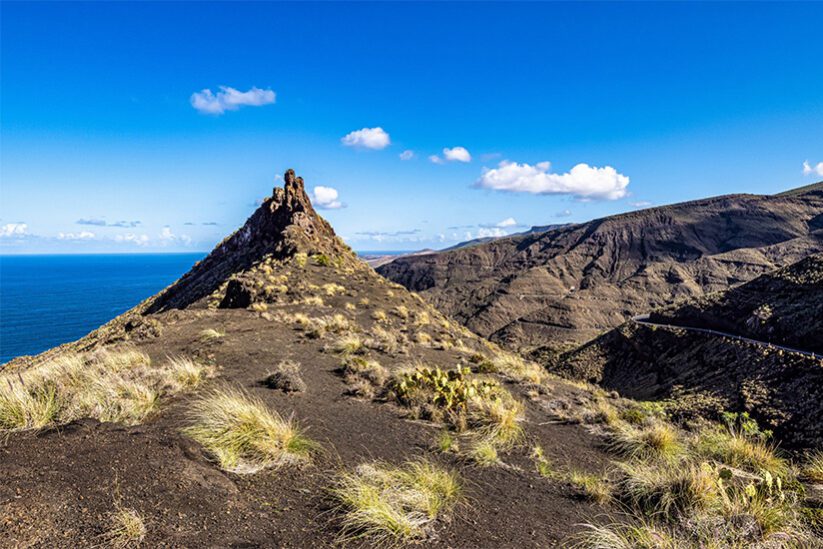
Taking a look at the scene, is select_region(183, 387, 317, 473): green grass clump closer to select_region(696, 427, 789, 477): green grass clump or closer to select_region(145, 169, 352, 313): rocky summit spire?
select_region(696, 427, 789, 477): green grass clump

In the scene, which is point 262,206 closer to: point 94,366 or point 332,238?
point 332,238

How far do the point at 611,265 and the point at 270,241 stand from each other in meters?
110

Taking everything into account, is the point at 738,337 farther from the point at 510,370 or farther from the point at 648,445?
the point at 648,445

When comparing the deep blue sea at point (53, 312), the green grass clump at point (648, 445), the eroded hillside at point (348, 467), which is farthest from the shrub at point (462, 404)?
the deep blue sea at point (53, 312)

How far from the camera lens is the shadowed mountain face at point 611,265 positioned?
87.9 meters

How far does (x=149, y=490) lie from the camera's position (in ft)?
14.3

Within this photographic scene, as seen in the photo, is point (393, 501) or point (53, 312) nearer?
point (393, 501)

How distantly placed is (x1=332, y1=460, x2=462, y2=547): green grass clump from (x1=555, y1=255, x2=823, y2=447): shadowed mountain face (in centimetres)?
1943

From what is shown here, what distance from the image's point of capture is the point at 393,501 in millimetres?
4488

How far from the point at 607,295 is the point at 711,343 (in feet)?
211

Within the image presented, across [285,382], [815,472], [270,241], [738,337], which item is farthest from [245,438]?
[738,337]

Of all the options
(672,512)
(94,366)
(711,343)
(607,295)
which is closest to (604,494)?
(672,512)

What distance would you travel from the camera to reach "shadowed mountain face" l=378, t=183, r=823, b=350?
289 feet

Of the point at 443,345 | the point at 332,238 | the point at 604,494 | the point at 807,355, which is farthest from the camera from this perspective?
the point at 332,238
